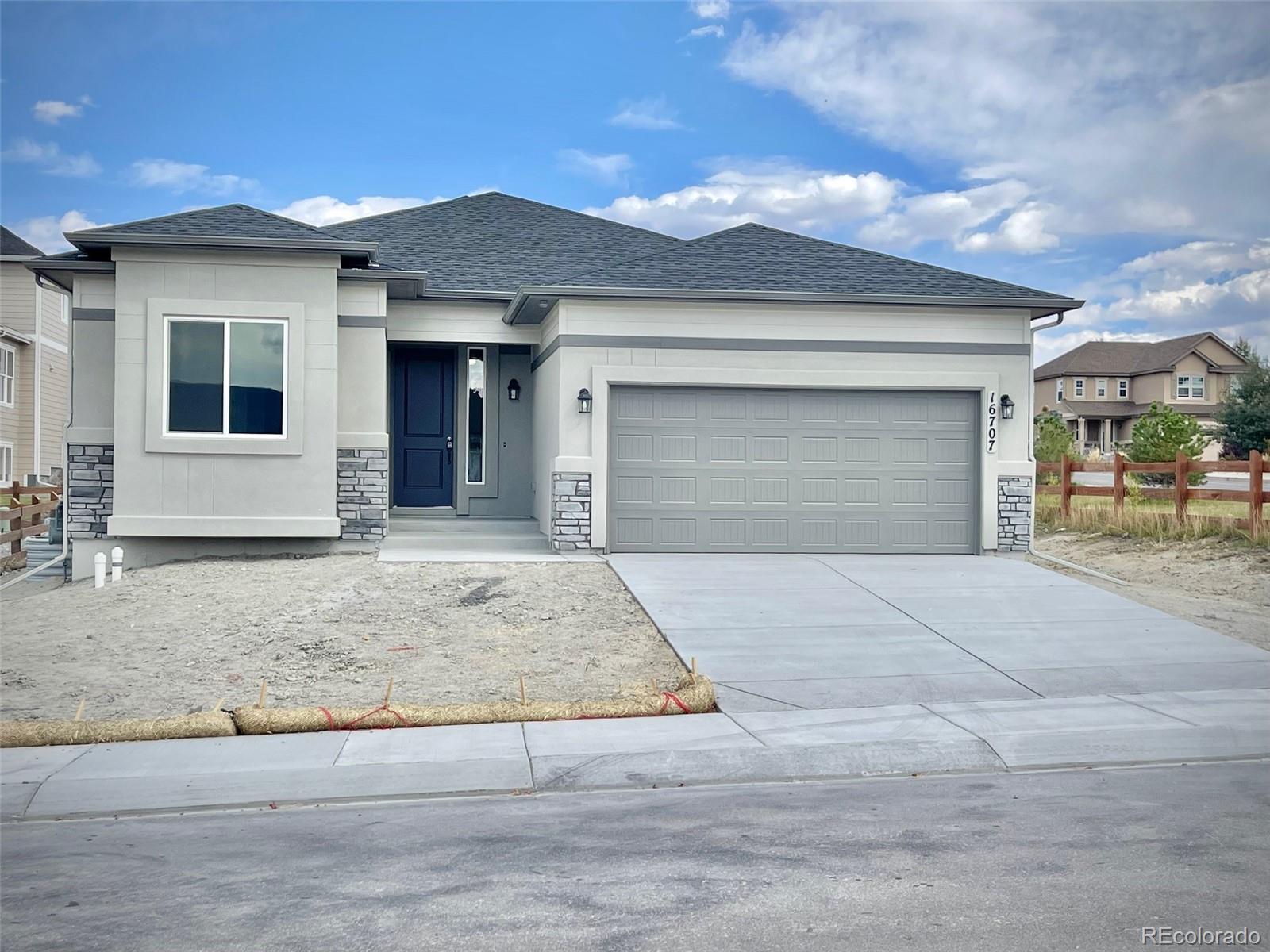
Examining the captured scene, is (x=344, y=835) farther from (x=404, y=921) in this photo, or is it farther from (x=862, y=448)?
(x=862, y=448)

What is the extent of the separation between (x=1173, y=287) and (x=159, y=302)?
83.7 ft

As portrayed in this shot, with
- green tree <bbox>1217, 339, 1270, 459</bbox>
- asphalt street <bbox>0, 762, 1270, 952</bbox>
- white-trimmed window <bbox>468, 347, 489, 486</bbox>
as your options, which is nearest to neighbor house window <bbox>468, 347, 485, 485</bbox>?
white-trimmed window <bbox>468, 347, 489, 486</bbox>

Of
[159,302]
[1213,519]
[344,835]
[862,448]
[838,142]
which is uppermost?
[838,142]

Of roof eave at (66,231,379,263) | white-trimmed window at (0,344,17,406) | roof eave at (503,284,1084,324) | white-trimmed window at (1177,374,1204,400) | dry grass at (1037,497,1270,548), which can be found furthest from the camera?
white-trimmed window at (1177,374,1204,400)

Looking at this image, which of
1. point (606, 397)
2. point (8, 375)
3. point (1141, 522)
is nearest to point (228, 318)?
point (606, 397)

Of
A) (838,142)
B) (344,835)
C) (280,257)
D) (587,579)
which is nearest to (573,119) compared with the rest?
(838,142)

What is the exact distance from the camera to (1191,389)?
56.5 metres

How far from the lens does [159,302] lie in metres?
13.6

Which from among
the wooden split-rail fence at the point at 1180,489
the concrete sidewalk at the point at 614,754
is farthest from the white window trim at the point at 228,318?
the wooden split-rail fence at the point at 1180,489

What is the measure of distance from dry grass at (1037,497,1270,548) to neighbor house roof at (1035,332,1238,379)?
3830 centimetres

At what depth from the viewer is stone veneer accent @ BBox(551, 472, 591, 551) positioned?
47.3 ft

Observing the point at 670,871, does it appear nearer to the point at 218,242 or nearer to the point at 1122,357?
the point at 218,242

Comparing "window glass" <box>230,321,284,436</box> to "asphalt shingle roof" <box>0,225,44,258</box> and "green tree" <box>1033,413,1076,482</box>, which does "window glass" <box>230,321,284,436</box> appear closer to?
"green tree" <box>1033,413,1076,482</box>

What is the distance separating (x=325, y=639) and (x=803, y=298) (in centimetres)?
798
